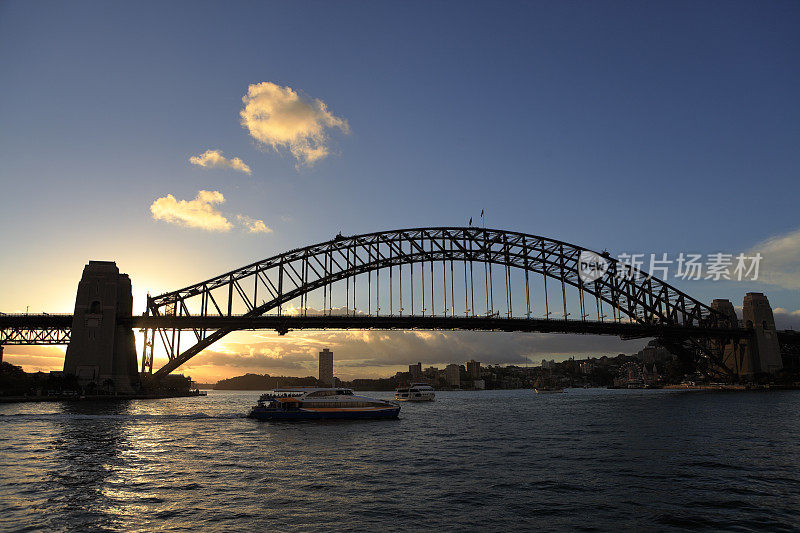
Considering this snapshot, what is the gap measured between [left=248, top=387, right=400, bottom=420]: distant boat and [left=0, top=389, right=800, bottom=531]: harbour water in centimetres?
1244

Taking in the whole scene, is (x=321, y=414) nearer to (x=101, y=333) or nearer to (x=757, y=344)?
(x=101, y=333)

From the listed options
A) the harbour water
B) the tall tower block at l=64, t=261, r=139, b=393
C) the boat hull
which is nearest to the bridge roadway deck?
the tall tower block at l=64, t=261, r=139, b=393

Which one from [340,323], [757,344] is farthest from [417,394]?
[757,344]

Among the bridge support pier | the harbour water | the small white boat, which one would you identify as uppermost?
the bridge support pier

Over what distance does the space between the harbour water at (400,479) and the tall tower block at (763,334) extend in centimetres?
8099

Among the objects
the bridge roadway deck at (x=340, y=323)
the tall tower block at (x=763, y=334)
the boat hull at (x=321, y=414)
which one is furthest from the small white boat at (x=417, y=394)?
the tall tower block at (x=763, y=334)

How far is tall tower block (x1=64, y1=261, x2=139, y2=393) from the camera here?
83.3 metres

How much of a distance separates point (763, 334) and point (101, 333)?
120135mm

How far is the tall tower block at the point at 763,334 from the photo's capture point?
362 ft

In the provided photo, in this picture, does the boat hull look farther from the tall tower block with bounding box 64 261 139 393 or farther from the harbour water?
the tall tower block with bounding box 64 261 139 393

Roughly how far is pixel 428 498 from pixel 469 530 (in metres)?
4.17

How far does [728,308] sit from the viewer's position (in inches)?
4690

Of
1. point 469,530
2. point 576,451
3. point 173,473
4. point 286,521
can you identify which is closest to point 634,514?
point 469,530

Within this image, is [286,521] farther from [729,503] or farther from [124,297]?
[124,297]
